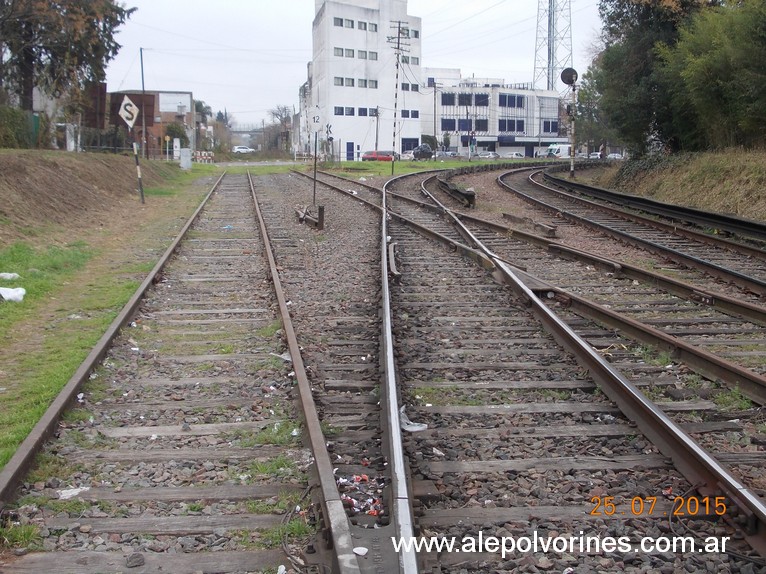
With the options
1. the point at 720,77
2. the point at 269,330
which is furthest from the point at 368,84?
the point at 269,330

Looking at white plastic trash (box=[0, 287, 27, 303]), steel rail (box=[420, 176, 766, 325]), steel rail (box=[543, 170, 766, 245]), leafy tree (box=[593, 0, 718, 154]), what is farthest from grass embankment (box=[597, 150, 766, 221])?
white plastic trash (box=[0, 287, 27, 303])

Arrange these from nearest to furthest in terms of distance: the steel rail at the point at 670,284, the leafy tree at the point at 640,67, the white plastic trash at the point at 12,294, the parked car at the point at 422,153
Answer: the steel rail at the point at 670,284, the white plastic trash at the point at 12,294, the leafy tree at the point at 640,67, the parked car at the point at 422,153

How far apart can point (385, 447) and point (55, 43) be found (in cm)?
3031

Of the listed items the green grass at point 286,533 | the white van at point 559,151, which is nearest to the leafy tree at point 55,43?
the green grass at point 286,533

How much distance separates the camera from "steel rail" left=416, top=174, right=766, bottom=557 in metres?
3.53

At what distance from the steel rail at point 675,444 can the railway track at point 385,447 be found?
0.01 metres

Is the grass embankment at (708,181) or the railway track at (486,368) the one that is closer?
the railway track at (486,368)

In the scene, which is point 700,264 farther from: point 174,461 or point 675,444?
point 174,461

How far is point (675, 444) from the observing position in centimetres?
442

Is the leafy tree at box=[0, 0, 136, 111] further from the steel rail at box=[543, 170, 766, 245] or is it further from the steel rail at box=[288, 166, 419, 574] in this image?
the steel rail at box=[288, 166, 419, 574]

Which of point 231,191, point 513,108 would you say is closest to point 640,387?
point 231,191

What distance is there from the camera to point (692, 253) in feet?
40.5

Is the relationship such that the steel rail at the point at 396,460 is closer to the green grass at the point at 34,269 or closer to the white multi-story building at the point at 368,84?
the green grass at the point at 34,269

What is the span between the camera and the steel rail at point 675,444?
11.6 feet
